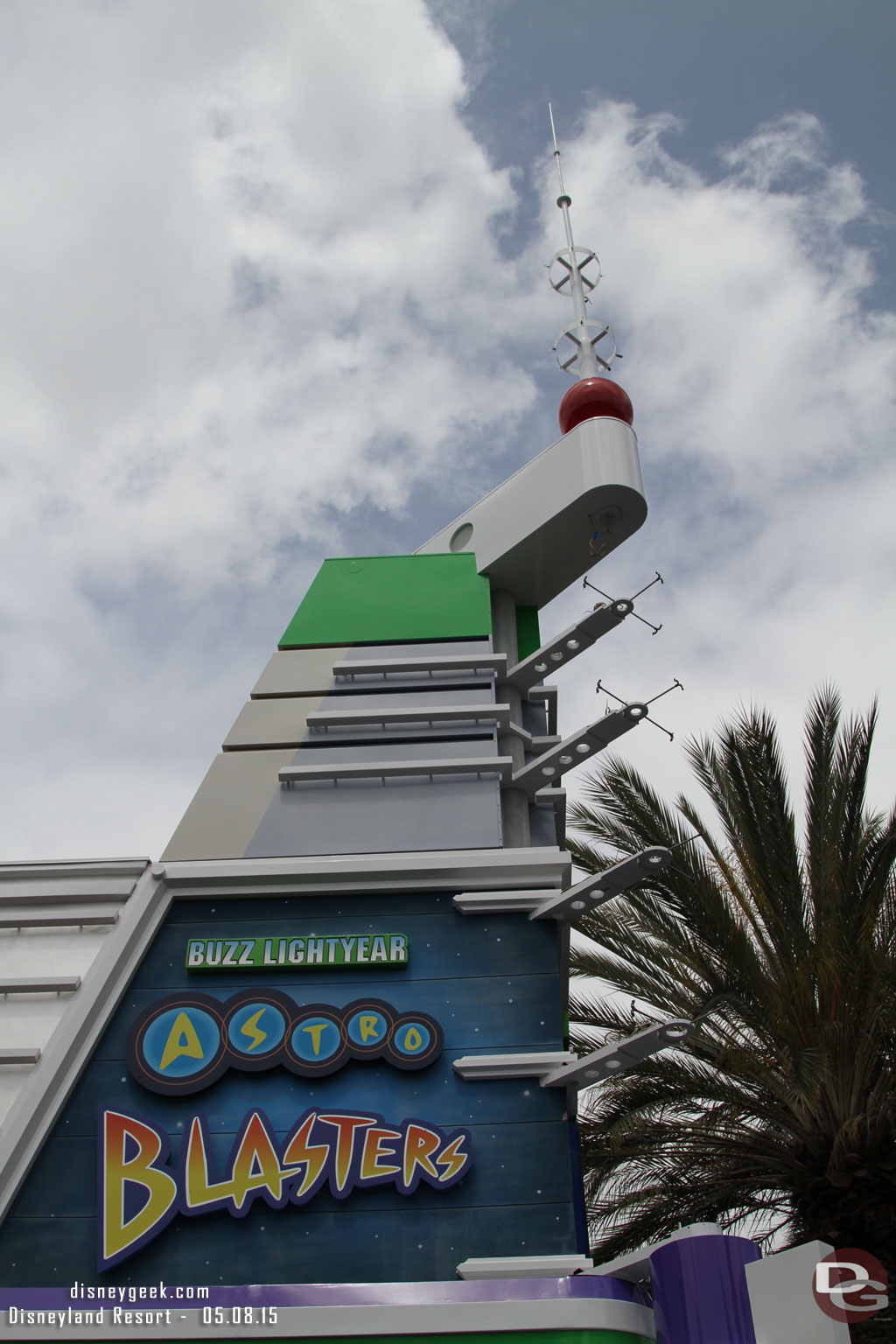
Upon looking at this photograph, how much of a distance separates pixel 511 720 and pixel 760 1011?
11.1 feet

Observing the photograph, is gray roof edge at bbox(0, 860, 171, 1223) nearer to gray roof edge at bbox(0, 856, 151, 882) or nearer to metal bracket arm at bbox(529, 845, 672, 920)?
gray roof edge at bbox(0, 856, 151, 882)

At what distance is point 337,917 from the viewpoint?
26.0 feet

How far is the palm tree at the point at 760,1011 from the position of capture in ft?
29.8

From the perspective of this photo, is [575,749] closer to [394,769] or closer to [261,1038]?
[394,769]

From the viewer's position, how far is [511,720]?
1037cm

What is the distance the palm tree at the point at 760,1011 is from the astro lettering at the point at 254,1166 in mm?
2444

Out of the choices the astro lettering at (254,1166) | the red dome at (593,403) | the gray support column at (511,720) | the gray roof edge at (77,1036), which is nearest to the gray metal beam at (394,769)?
the gray support column at (511,720)

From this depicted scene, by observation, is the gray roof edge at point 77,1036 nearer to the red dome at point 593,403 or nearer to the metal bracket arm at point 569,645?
the metal bracket arm at point 569,645

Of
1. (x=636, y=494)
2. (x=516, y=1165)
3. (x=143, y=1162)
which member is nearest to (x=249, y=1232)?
(x=143, y=1162)

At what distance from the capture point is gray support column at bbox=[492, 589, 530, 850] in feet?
32.5

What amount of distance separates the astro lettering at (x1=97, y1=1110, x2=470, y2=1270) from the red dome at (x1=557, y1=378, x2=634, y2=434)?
7.21 m

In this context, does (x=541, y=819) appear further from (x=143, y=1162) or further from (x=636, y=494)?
(x=143, y=1162)

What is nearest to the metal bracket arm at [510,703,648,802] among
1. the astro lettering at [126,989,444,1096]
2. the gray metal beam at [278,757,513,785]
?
the gray metal beam at [278,757,513,785]

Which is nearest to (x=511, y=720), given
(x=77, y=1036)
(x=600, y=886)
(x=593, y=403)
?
(x=600, y=886)
